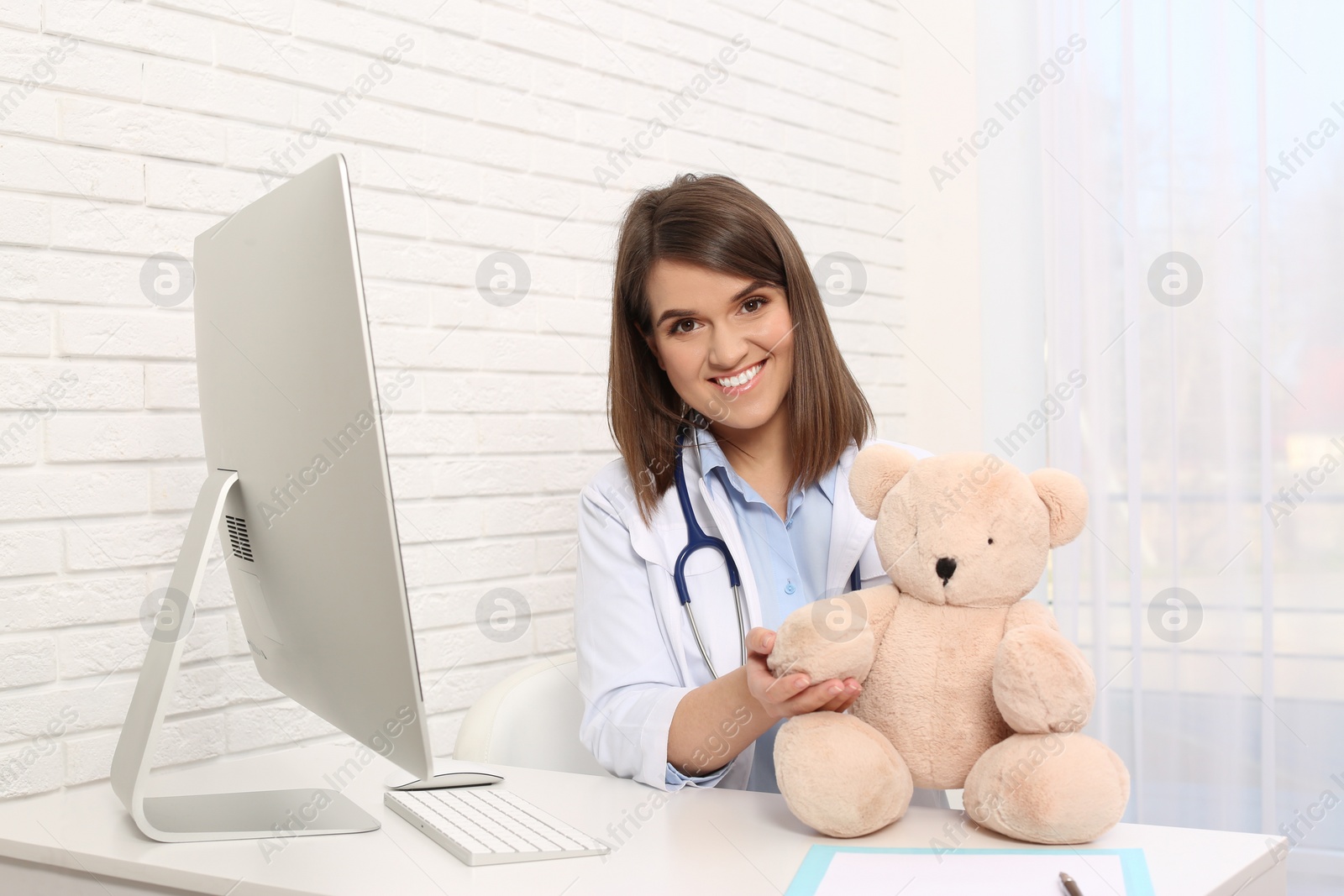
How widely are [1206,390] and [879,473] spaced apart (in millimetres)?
1483

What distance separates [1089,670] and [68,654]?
1197mm

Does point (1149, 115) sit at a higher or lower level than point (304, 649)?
higher

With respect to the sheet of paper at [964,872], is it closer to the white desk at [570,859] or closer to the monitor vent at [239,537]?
the white desk at [570,859]

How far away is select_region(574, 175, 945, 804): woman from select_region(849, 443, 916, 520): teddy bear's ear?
0.36 m

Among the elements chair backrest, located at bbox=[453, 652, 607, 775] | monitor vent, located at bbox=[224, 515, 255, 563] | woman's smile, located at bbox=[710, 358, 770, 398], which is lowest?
chair backrest, located at bbox=[453, 652, 607, 775]

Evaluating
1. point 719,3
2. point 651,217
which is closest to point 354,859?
point 651,217

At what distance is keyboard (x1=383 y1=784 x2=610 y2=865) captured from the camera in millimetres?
946

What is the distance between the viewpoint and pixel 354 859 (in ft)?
3.10

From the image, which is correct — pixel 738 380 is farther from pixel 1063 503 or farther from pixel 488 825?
pixel 488 825

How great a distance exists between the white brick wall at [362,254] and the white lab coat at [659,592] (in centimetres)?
39

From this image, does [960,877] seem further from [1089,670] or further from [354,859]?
[354,859]

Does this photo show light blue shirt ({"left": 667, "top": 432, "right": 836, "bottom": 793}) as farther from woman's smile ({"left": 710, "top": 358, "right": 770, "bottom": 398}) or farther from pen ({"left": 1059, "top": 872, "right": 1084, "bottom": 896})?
pen ({"left": 1059, "top": 872, "right": 1084, "bottom": 896})

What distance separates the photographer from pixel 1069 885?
0.80m

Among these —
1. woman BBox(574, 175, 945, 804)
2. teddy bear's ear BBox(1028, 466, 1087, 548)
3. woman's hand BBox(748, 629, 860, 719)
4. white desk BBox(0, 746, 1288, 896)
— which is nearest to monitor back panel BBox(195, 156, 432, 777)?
white desk BBox(0, 746, 1288, 896)
